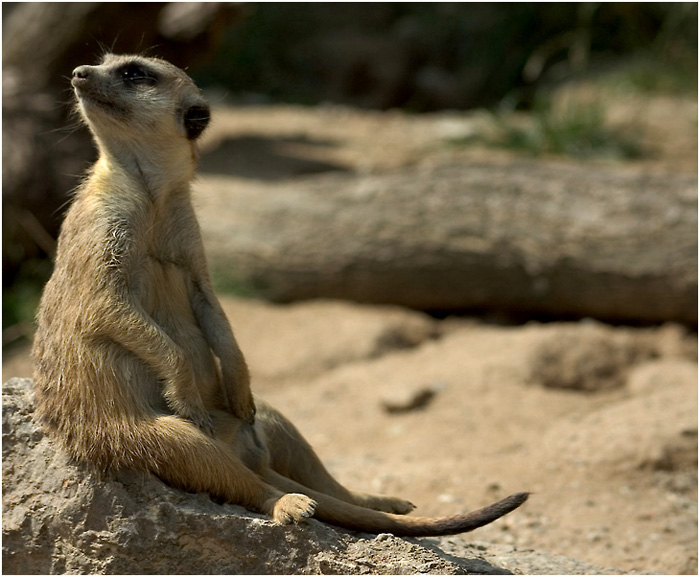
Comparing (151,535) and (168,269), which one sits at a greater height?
(168,269)

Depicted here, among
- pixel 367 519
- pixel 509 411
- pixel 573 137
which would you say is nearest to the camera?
pixel 367 519

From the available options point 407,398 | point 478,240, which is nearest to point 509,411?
point 407,398

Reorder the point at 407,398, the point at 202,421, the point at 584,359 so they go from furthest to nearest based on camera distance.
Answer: the point at 584,359
the point at 407,398
the point at 202,421

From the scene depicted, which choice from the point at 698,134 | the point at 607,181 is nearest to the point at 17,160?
the point at 607,181

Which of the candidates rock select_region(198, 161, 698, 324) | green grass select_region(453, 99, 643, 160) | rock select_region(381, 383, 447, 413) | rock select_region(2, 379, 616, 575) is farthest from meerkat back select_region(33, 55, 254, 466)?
green grass select_region(453, 99, 643, 160)

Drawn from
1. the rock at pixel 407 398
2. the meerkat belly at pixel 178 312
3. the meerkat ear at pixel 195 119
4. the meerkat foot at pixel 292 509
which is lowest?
the rock at pixel 407 398

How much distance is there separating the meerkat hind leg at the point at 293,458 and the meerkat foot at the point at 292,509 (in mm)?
337

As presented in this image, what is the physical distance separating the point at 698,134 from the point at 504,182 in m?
2.34

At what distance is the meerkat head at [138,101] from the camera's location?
3020 mm

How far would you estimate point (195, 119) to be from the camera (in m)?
3.23

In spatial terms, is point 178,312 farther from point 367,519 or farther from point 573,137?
point 573,137

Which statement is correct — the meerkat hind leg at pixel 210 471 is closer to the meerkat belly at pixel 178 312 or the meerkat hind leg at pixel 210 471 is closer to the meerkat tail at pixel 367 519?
the meerkat tail at pixel 367 519

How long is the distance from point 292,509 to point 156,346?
0.65 metres

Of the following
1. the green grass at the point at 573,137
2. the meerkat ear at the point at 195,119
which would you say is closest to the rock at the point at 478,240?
the green grass at the point at 573,137
